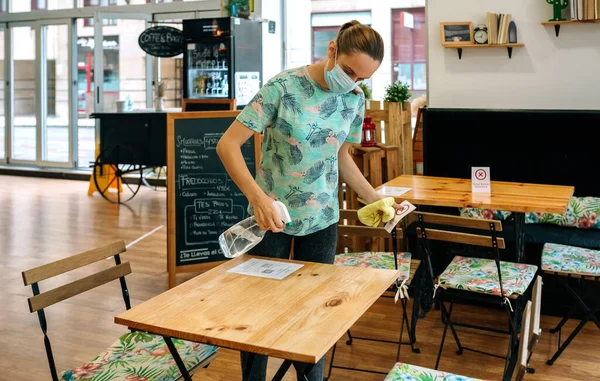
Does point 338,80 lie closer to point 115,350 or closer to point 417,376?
point 417,376

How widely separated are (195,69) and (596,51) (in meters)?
5.23

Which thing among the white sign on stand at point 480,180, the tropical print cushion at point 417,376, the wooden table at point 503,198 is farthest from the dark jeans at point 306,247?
the white sign on stand at point 480,180

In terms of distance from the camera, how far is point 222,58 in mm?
8820

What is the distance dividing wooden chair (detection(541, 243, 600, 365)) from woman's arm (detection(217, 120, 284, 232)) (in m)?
2.32

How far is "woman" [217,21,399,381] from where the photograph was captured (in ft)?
8.00

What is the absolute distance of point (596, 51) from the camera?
5.13m

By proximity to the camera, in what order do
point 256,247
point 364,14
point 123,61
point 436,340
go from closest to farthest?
1. point 256,247
2. point 436,340
3. point 364,14
4. point 123,61

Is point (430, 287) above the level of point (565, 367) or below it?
above

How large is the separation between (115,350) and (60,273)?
38 cm

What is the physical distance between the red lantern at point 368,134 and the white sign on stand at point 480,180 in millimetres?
1128

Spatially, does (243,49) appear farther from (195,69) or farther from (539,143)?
(539,143)

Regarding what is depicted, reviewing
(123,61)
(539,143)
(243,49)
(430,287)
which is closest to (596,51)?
(539,143)

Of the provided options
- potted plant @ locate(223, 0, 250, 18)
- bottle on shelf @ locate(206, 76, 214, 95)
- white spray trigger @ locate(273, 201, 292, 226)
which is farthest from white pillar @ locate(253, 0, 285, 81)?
white spray trigger @ locate(273, 201, 292, 226)

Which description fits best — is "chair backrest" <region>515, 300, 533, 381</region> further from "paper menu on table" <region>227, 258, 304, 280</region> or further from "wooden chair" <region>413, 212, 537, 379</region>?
"wooden chair" <region>413, 212, 537, 379</region>
